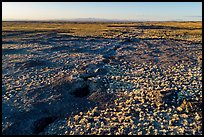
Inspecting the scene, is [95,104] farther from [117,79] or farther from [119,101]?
[117,79]

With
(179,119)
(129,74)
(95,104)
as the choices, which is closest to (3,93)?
(95,104)

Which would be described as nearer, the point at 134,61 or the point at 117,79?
the point at 117,79

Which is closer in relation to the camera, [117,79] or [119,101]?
[119,101]

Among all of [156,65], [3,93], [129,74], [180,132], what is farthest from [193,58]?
[3,93]

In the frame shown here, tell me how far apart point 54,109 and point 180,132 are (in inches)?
333

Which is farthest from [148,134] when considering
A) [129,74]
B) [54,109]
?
[129,74]

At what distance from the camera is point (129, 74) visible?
25219 mm

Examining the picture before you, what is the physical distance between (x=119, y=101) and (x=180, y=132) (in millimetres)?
5706

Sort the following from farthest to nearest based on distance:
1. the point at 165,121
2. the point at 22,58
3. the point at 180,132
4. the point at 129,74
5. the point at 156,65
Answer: the point at 22,58 → the point at 156,65 → the point at 129,74 → the point at 165,121 → the point at 180,132

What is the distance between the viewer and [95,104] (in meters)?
18.2

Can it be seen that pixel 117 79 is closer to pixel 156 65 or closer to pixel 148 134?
pixel 156 65

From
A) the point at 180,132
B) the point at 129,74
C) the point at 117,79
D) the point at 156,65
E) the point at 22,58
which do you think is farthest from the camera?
the point at 22,58

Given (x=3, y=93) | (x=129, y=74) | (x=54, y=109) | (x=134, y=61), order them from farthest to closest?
(x=134, y=61) < (x=129, y=74) < (x=3, y=93) < (x=54, y=109)

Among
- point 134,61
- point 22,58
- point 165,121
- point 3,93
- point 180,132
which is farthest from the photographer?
point 22,58
